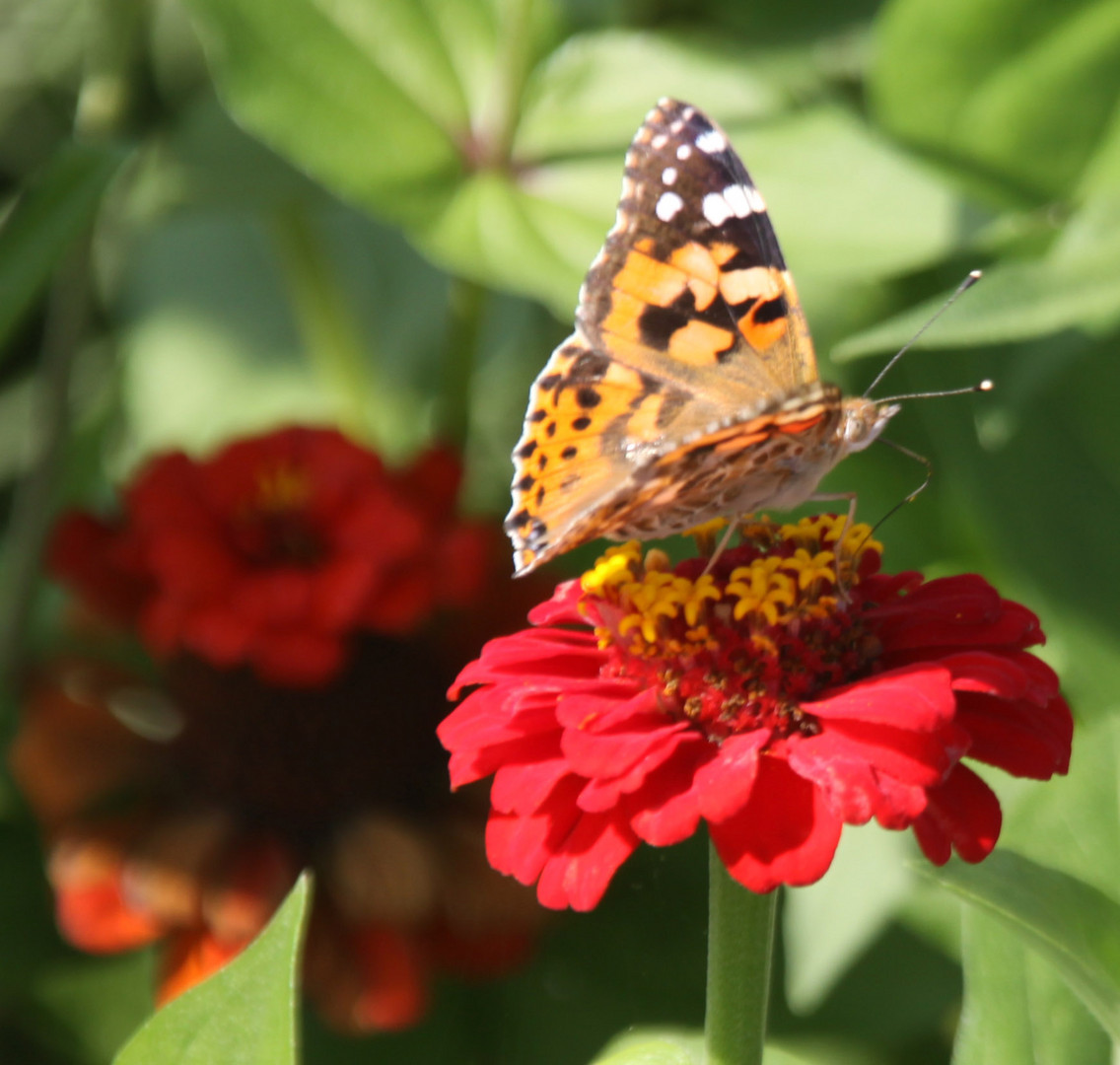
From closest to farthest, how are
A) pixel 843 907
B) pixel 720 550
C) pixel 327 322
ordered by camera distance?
pixel 720 550
pixel 843 907
pixel 327 322

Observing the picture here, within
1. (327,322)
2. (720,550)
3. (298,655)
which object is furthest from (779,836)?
(327,322)

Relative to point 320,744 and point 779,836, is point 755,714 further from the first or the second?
point 320,744

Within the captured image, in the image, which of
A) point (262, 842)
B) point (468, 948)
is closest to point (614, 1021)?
point (468, 948)

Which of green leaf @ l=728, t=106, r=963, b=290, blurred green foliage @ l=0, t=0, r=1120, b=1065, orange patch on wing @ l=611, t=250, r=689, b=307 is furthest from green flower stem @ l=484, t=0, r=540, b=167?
orange patch on wing @ l=611, t=250, r=689, b=307

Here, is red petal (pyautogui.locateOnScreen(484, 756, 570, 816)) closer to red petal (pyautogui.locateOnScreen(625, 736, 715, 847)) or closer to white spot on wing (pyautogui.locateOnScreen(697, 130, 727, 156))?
red petal (pyautogui.locateOnScreen(625, 736, 715, 847))

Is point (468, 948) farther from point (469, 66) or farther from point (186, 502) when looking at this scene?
point (469, 66)

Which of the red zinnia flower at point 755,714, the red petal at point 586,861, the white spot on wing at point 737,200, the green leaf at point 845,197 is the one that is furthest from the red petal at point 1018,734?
the green leaf at point 845,197
